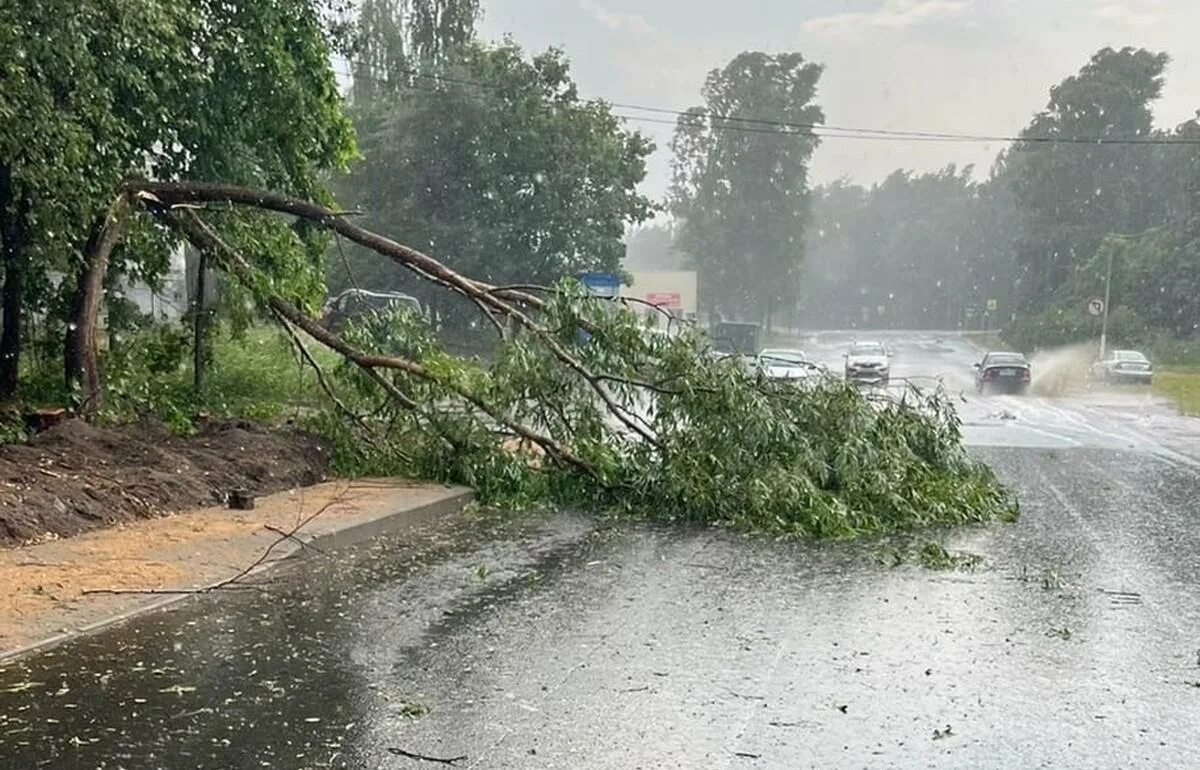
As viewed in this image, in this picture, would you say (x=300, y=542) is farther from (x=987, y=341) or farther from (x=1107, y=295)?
(x=987, y=341)

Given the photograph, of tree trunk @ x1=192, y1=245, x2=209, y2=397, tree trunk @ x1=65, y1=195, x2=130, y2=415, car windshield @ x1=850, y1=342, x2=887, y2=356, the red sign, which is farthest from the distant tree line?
tree trunk @ x1=65, y1=195, x2=130, y2=415

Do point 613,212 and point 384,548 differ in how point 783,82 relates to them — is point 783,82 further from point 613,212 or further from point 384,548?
point 384,548

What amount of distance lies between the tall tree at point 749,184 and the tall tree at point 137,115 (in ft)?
187

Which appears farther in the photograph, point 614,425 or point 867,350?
point 867,350

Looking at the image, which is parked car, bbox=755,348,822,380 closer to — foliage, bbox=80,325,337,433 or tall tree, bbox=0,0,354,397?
foliage, bbox=80,325,337,433

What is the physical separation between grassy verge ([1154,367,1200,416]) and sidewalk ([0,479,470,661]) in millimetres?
22770

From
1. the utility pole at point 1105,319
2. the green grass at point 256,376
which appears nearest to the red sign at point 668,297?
the utility pole at point 1105,319

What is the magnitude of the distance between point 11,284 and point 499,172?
2485 cm

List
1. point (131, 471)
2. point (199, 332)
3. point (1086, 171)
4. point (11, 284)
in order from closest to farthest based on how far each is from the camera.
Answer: point (131, 471) → point (11, 284) → point (199, 332) → point (1086, 171)

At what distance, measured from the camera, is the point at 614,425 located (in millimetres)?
12422

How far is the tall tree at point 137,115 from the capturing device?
10.5 metres

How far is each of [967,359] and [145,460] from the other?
53.4 meters

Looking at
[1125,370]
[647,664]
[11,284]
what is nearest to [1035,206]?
[1125,370]

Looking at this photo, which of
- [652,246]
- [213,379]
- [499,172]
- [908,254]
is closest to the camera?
[213,379]
